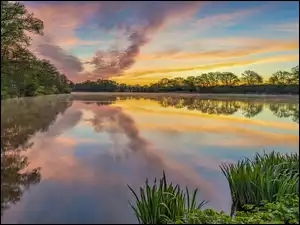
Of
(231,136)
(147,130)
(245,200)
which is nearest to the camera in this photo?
(245,200)

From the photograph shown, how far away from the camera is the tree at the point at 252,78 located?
142ft

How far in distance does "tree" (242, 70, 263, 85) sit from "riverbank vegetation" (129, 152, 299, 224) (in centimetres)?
3734

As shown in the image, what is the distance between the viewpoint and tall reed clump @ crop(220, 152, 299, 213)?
609cm

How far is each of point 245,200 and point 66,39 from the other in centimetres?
1568

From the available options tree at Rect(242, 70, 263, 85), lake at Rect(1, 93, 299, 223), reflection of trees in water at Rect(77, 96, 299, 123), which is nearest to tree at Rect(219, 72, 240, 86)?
tree at Rect(242, 70, 263, 85)

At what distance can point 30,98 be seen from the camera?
3284 centimetres

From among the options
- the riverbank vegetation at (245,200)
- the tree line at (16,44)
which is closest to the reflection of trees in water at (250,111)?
the tree line at (16,44)

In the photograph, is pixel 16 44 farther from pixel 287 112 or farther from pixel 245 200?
pixel 287 112

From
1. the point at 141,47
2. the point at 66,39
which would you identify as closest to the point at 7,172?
the point at 66,39

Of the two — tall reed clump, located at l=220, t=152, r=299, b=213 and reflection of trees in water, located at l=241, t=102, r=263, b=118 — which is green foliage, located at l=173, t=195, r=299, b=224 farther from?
reflection of trees in water, located at l=241, t=102, r=263, b=118

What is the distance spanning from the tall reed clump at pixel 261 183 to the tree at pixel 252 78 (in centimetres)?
3742

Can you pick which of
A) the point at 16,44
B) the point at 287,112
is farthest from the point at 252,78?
the point at 16,44

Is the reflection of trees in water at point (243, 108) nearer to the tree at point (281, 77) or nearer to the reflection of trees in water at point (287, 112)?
the reflection of trees in water at point (287, 112)

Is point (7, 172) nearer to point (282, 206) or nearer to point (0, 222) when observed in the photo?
point (0, 222)
